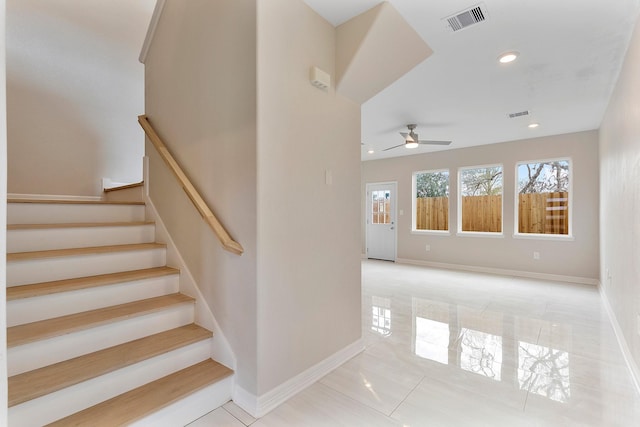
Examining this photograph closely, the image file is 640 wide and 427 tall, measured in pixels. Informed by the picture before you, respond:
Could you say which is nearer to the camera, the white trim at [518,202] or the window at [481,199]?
the white trim at [518,202]

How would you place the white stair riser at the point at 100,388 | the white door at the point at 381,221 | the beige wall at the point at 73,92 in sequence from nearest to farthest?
the white stair riser at the point at 100,388 → the beige wall at the point at 73,92 → the white door at the point at 381,221

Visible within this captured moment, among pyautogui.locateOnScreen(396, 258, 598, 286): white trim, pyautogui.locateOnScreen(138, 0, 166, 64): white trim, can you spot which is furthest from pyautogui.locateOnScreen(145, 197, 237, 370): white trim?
pyautogui.locateOnScreen(396, 258, 598, 286): white trim

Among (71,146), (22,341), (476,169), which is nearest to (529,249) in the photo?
(476,169)

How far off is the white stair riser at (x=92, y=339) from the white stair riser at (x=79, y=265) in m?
0.55

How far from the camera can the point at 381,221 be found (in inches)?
283

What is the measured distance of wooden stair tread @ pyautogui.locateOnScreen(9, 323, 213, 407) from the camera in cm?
134

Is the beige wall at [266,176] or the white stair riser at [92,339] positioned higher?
the beige wall at [266,176]

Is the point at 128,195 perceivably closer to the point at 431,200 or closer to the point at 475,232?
the point at 431,200

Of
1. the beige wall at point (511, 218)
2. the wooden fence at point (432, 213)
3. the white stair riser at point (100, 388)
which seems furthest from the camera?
the wooden fence at point (432, 213)

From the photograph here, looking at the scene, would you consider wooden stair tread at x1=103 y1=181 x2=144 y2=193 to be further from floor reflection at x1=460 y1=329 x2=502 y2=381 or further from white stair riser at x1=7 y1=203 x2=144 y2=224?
floor reflection at x1=460 y1=329 x2=502 y2=381

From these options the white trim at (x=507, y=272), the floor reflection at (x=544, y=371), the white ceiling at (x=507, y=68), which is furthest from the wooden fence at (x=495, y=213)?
the floor reflection at (x=544, y=371)

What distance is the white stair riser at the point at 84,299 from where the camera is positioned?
1634 millimetres

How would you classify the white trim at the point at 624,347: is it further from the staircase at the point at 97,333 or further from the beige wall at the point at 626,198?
the staircase at the point at 97,333

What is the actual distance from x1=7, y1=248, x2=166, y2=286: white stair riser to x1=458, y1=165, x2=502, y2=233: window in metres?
5.56
